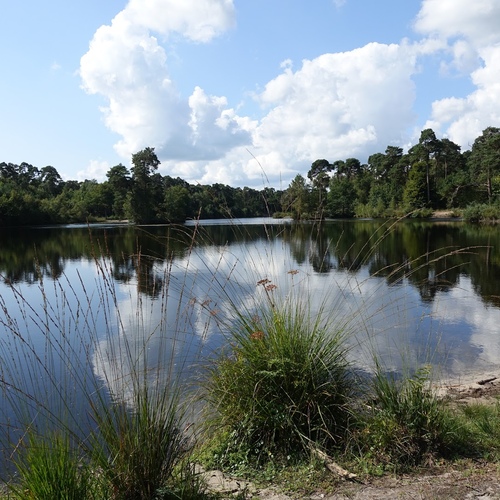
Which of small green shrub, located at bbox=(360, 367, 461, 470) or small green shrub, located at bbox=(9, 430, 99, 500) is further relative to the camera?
small green shrub, located at bbox=(360, 367, 461, 470)

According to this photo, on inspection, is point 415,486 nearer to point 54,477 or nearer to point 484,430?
point 484,430

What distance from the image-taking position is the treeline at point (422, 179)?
5562cm

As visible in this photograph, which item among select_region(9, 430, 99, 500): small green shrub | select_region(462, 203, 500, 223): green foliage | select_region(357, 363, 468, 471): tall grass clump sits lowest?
select_region(357, 363, 468, 471): tall grass clump

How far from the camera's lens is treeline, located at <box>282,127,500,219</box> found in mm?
55625

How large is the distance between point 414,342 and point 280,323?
22.7ft

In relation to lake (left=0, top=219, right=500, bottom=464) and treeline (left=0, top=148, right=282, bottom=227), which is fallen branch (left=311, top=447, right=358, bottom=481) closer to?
lake (left=0, top=219, right=500, bottom=464)

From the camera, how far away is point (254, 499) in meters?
2.88

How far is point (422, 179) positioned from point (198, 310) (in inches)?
2575

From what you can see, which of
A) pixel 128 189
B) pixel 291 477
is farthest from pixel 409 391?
pixel 128 189

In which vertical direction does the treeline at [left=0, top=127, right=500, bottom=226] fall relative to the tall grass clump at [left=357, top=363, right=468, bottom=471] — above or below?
above

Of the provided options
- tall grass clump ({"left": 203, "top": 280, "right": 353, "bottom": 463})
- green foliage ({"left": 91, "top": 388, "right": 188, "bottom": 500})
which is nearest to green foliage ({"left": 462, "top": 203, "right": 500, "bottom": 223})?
tall grass clump ({"left": 203, "top": 280, "right": 353, "bottom": 463})

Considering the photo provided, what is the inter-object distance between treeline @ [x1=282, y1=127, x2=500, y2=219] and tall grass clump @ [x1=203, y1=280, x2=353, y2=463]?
1888 inches

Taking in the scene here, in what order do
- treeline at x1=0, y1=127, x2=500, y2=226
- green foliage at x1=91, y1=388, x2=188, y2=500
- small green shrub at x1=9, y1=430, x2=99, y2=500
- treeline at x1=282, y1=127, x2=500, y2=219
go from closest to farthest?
small green shrub at x1=9, y1=430, x2=99, y2=500 → green foliage at x1=91, y1=388, x2=188, y2=500 → treeline at x1=282, y1=127, x2=500, y2=219 → treeline at x1=0, y1=127, x2=500, y2=226

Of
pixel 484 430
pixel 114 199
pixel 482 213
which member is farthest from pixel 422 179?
pixel 484 430
